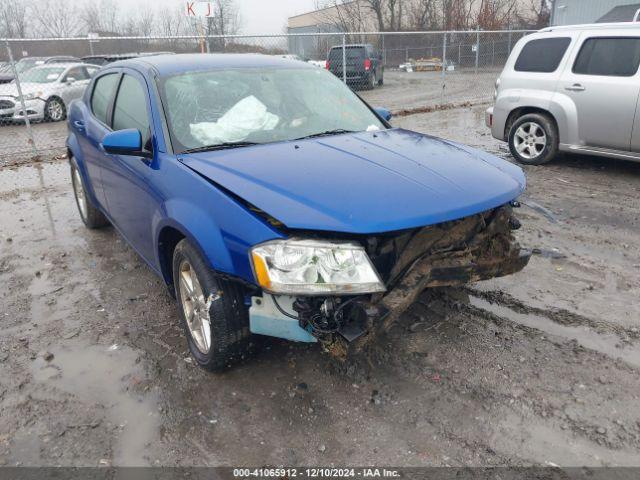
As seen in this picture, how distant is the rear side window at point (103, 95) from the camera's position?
4.18 m

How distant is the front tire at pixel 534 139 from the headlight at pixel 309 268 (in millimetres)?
5845

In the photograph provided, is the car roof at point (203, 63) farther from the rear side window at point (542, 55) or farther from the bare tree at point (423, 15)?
the bare tree at point (423, 15)

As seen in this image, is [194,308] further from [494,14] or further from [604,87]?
[494,14]

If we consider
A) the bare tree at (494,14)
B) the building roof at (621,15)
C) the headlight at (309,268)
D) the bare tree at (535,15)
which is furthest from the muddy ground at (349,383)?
the bare tree at (494,14)

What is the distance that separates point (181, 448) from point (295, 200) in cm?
129

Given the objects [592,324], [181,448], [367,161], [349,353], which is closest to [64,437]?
[181,448]

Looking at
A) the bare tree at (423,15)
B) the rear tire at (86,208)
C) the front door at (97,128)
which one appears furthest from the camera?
the bare tree at (423,15)

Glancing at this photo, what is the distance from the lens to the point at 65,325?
3.54 metres

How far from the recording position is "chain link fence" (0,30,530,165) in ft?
38.7

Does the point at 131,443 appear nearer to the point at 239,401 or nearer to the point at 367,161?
the point at 239,401

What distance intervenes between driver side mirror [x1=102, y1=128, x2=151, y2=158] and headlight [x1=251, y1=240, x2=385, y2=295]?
4.13 feet

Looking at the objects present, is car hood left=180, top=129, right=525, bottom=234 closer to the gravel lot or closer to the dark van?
the gravel lot

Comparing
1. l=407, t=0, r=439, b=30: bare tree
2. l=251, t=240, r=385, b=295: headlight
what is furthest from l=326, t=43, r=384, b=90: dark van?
l=407, t=0, r=439, b=30: bare tree

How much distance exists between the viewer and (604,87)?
636cm
